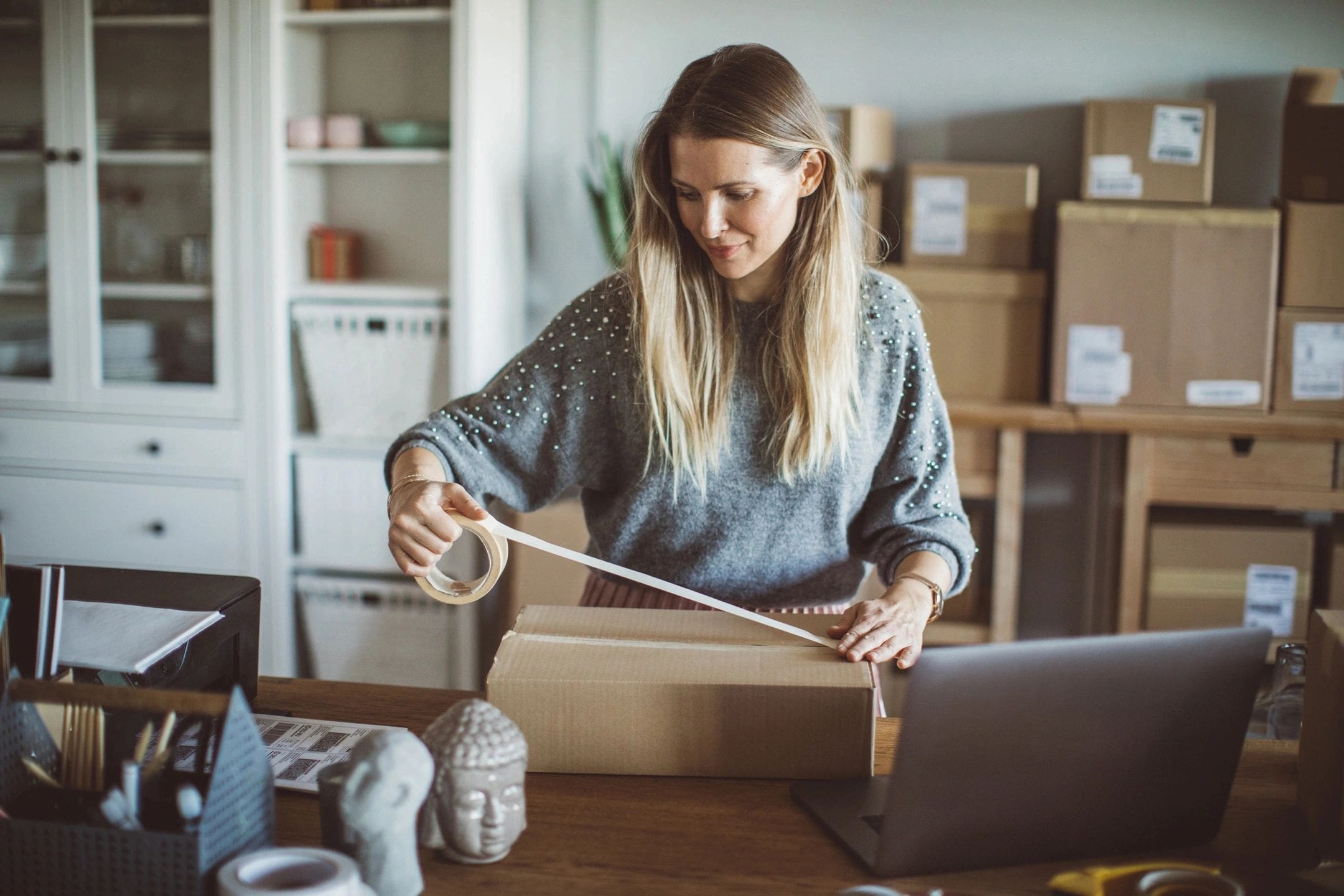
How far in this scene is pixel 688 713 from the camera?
990mm

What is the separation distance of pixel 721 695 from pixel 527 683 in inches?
6.4

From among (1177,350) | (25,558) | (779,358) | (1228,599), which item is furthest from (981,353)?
(25,558)

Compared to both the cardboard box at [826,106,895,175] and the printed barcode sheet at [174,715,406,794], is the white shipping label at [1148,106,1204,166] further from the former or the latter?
the printed barcode sheet at [174,715,406,794]

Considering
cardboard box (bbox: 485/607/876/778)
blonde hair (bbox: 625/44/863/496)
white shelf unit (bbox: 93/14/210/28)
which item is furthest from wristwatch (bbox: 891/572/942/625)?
white shelf unit (bbox: 93/14/210/28)

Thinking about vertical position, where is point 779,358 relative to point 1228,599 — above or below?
above

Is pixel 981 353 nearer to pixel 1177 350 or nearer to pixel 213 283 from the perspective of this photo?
pixel 1177 350

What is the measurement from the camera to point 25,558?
2.91 meters

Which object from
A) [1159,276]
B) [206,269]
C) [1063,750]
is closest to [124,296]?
[206,269]

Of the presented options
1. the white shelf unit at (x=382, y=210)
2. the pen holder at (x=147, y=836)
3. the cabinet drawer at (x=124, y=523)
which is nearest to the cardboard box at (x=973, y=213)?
the white shelf unit at (x=382, y=210)

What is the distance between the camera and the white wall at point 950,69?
264cm

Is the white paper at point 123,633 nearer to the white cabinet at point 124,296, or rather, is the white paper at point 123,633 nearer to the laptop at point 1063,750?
the laptop at point 1063,750

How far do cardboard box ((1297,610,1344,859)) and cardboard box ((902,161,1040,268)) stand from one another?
1573mm

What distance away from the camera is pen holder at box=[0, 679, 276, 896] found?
75 cm

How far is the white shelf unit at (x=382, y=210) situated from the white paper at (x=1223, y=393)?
4.97ft
